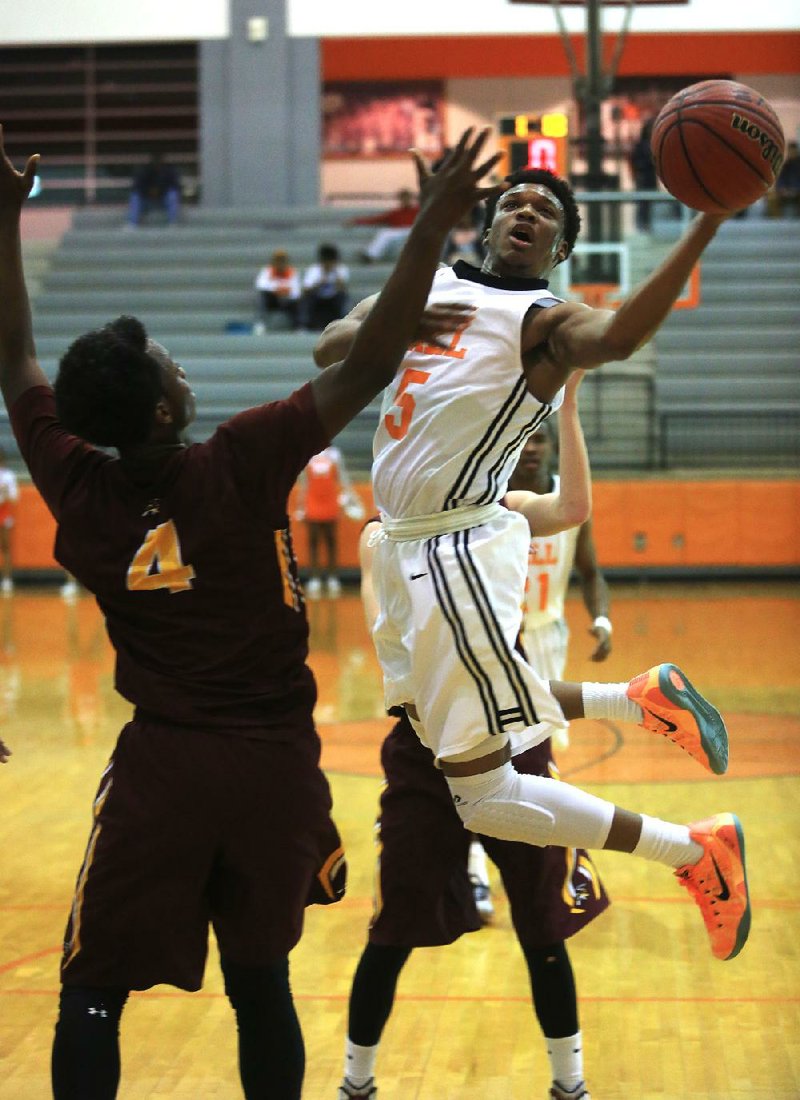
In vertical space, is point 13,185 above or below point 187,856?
above

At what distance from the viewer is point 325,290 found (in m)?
18.6

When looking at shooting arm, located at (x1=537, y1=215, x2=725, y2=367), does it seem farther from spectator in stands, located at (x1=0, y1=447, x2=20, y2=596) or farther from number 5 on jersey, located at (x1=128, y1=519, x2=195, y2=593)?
spectator in stands, located at (x1=0, y1=447, x2=20, y2=596)

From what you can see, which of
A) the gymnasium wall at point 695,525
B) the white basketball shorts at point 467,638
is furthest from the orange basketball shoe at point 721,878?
the gymnasium wall at point 695,525

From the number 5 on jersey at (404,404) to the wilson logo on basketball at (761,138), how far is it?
2.89 ft

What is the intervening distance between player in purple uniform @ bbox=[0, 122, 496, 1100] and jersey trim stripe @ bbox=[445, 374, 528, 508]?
1.99 feet

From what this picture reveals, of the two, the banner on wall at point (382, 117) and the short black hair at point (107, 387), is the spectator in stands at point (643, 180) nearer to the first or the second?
the banner on wall at point (382, 117)

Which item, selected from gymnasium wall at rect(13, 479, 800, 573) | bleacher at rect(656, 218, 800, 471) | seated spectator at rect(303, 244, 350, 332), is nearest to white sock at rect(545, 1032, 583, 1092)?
gymnasium wall at rect(13, 479, 800, 573)

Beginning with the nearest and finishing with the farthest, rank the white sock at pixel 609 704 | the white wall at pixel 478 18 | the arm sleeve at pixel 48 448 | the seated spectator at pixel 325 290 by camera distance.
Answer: the arm sleeve at pixel 48 448
the white sock at pixel 609 704
the seated spectator at pixel 325 290
the white wall at pixel 478 18

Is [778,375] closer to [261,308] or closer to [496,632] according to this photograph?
[261,308]

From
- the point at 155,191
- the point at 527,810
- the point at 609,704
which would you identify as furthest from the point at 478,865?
the point at 155,191

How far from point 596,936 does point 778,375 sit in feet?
47.1

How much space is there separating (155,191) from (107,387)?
20333 millimetres

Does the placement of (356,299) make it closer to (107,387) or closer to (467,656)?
(467,656)

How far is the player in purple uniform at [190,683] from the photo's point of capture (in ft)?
9.10
